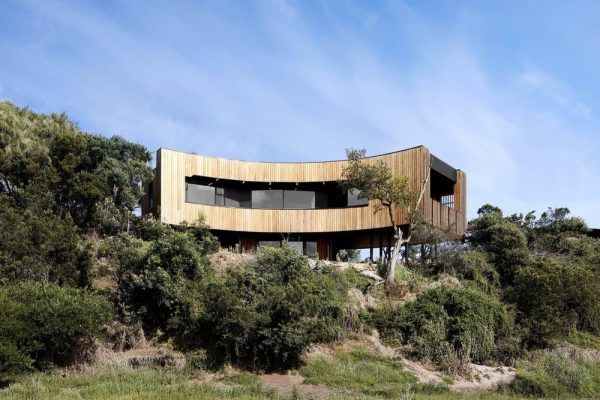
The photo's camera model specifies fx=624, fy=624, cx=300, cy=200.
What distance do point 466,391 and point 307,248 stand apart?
50.6 ft

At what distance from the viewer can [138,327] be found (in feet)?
60.1

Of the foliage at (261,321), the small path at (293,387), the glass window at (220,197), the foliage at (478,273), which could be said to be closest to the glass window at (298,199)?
the glass window at (220,197)

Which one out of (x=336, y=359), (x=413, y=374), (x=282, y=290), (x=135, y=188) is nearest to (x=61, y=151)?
(x=135, y=188)

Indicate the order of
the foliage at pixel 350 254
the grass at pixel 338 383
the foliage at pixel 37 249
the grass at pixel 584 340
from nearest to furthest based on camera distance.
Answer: the grass at pixel 338 383 < the foliage at pixel 37 249 < the grass at pixel 584 340 < the foliage at pixel 350 254

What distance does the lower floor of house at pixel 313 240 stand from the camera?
3028 centimetres

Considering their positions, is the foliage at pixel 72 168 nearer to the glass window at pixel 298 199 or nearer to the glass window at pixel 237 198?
the glass window at pixel 237 198

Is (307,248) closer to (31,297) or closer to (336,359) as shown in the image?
(336,359)

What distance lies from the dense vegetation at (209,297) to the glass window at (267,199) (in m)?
6.82

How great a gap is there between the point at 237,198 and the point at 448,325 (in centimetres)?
1405

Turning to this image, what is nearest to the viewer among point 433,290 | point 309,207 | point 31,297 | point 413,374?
point 31,297

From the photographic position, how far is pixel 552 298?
21125 mm

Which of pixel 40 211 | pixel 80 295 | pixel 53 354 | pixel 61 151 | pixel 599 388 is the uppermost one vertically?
pixel 61 151

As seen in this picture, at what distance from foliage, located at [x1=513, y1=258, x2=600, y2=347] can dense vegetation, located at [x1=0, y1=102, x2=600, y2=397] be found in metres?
0.05

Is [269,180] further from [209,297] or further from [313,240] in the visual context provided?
[209,297]
